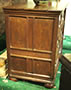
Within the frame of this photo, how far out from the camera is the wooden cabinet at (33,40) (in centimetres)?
165

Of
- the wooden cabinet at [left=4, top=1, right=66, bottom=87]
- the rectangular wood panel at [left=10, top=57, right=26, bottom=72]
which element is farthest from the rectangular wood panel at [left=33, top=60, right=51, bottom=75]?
the rectangular wood panel at [left=10, top=57, right=26, bottom=72]

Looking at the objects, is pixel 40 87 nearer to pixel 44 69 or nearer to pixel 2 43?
pixel 44 69

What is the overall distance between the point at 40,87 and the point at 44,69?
26cm

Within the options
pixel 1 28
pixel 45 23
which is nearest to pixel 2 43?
pixel 1 28

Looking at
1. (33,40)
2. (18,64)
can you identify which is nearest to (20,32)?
(33,40)

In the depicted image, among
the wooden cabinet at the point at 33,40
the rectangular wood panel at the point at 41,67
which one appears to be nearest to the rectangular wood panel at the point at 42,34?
the wooden cabinet at the point at 33,40

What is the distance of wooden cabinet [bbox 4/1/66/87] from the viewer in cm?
165

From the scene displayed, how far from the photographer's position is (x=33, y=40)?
1.77 m

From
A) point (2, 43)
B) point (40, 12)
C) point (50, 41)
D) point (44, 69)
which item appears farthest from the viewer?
point (2, 43)

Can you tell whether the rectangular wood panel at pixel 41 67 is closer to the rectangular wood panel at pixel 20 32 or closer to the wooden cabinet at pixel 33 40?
the wooden cabinet at pixel 33 40

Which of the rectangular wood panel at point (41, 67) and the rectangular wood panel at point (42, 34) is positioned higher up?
the rectangular wood panel at point (42, 34)

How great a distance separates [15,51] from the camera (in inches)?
74.5

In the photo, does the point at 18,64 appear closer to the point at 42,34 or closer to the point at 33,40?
the point at 33,40

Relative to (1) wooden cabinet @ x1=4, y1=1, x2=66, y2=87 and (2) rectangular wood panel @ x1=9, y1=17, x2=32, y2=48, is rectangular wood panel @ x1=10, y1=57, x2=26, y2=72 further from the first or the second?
(2) rectangular wood panel @ x1=9, y1=17, x2=32, y2=48
